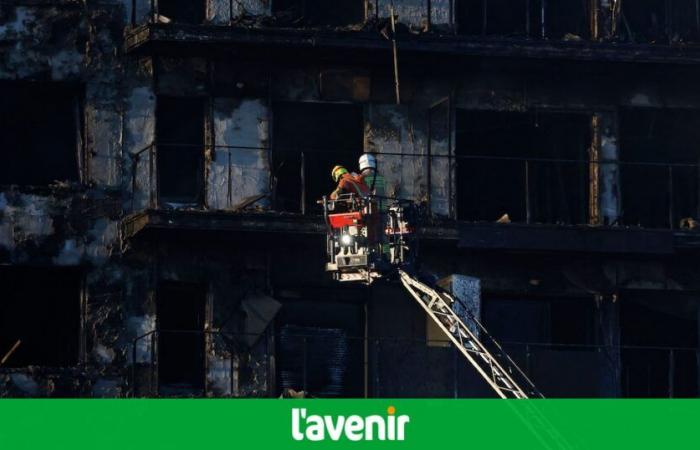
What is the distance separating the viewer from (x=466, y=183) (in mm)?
47750

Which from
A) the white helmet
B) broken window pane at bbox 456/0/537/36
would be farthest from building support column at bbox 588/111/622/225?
the white helmet

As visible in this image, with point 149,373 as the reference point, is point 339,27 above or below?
above

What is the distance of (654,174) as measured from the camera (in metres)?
48.3

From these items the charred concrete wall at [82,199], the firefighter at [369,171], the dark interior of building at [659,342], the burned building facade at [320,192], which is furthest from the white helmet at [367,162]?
the dark interior of building at [659,342]

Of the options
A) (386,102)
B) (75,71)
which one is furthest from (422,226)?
(75,71)

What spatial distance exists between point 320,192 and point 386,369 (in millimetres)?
2833

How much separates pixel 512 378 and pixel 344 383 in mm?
2955

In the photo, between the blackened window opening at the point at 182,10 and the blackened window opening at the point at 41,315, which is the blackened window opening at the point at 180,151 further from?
the blackened window opening at the point at 41,315

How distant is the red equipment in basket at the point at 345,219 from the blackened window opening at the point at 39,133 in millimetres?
4478

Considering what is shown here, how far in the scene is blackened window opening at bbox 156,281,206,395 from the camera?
1823 inches

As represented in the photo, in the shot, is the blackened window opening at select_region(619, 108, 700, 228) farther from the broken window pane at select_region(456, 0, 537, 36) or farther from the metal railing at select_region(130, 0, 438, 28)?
the metal railing at select_region(130, 0, 438, 28)

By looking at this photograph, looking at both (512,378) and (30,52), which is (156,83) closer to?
(30,52)

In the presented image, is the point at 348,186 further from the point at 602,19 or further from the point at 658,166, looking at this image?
the point at 658,166

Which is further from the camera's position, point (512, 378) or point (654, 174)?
point (654, 174)
